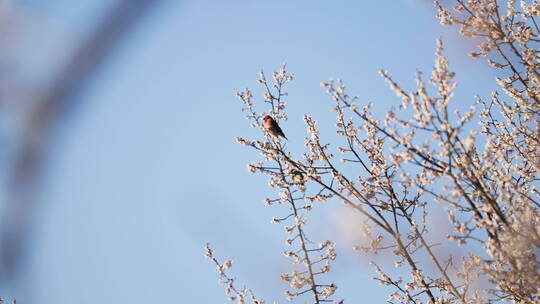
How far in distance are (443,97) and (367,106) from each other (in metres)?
1.60

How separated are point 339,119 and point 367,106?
472mm

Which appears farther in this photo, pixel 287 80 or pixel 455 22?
pixel 287 80

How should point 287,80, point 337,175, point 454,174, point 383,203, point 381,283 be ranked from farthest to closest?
point 287,80, point 381,283, point 337,175, point 383,203, point 454,174

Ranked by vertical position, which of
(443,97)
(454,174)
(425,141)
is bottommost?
(454,174)

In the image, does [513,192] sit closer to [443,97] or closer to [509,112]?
[443,97]

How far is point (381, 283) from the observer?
5.46 meters

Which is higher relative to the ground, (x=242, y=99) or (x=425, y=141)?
(x=242, y=99)

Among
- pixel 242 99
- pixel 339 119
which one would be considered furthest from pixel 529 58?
pixel 242 99

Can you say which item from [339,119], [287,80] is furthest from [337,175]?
[287,80]

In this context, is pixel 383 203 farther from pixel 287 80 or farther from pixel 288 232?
pixel 287 80

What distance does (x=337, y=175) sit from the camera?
16.6 feet

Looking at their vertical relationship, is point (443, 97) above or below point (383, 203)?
above

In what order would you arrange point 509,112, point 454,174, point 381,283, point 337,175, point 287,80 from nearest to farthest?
point 454,174
point 337,175
point 381,283
point 509,112
point 287,80

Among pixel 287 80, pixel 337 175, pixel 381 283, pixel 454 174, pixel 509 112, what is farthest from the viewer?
A: pixel 287 80
